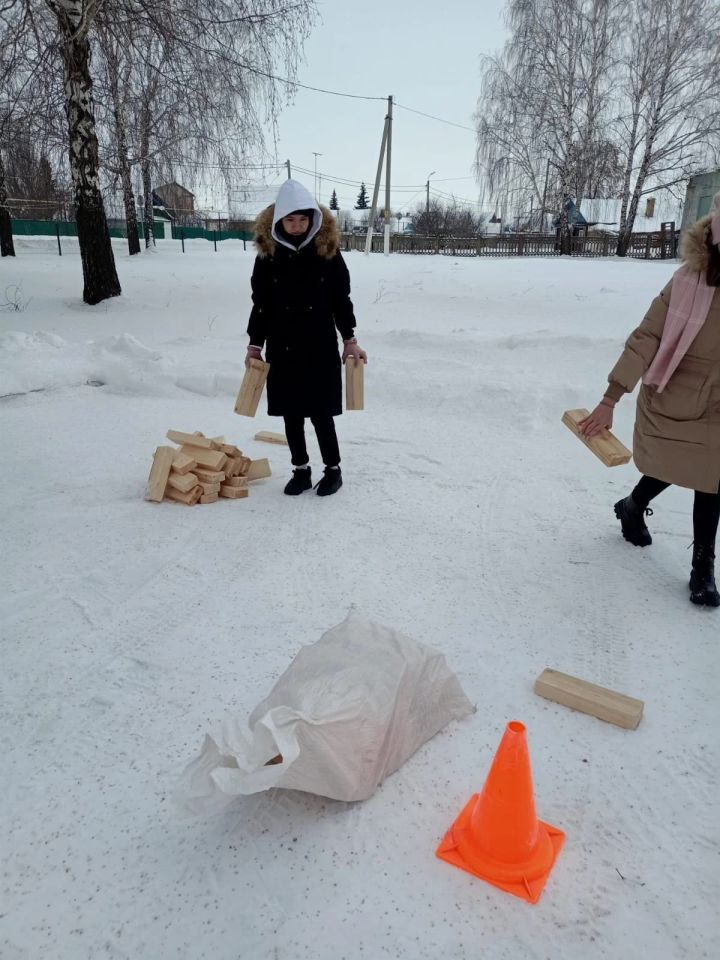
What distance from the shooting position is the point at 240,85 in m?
10.8

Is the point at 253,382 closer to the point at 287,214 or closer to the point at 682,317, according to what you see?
the point at 287,214

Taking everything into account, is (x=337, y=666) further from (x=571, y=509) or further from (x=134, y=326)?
(x=134, y=326)

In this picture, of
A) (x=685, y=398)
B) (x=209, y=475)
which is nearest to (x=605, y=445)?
(x=685, y=398)

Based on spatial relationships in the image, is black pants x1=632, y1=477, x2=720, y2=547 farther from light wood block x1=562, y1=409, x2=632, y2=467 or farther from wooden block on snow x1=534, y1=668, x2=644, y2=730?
wooden block on snow x1=534, y1=668, x2=644, y2=730

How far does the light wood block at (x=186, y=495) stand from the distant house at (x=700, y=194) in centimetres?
2202

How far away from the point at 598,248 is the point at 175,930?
2951 cm

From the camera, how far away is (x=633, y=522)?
3508 mm

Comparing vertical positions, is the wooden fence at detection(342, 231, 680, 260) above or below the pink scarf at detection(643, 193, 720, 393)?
above

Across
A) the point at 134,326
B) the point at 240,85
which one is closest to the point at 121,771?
the point at 134,326

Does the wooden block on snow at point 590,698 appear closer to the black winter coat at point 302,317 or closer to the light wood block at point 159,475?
the black winter coat at point 302,317

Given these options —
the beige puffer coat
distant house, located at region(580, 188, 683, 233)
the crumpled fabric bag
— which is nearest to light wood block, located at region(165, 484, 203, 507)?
the crumpled fabric bag

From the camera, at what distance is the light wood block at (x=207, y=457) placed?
411 cm

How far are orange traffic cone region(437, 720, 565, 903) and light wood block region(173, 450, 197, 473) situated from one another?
2.88 m

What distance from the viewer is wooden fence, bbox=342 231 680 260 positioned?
24.8 m
